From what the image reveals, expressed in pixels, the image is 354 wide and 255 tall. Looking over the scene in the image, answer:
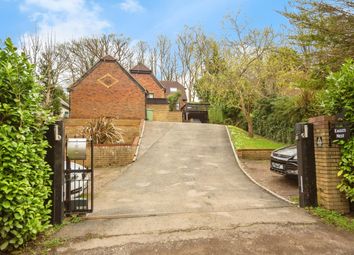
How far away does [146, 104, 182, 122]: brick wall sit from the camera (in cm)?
2847

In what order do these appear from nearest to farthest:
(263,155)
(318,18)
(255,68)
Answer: (318,18), (263,155), (255,68)

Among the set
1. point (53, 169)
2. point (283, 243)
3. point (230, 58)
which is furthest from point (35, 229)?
point (230, 58)

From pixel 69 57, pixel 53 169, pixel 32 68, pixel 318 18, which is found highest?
pixel 69 57

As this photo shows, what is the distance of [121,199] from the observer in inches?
256

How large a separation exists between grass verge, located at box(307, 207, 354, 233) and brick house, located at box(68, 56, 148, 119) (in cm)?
1832

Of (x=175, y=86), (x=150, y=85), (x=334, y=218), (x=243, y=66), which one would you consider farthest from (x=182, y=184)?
(x=175, y=86)

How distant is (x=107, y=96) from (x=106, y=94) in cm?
19

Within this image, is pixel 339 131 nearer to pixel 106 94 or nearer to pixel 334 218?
pixel 334 218

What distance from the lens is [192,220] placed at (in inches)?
185

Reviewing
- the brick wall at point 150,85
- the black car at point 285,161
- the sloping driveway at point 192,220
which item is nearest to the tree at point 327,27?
the black car at point 285,161

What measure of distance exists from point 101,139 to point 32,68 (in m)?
9.68

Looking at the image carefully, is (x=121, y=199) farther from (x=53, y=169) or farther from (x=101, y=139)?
(x=101, y=139)

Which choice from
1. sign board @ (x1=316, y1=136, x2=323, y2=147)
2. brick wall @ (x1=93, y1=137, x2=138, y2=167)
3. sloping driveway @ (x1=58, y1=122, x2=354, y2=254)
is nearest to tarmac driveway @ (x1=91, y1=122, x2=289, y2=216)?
sloping driveway @ (x1=58, y1=122, x2=354, y2=254)

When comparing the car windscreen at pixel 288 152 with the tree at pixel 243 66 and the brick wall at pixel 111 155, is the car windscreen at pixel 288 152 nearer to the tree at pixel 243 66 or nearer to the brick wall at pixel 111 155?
the brick wall at pixel 111 155
